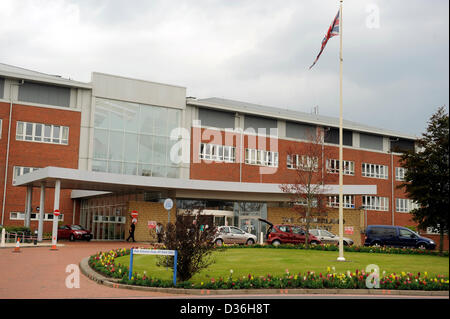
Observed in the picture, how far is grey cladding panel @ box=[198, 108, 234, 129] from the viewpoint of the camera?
154 feet

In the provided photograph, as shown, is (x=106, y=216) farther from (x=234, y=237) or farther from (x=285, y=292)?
(x=285, y=292)

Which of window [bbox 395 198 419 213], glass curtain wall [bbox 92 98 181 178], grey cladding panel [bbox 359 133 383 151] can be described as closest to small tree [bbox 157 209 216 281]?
glass curtain wall [bbox 92 98 181 178]

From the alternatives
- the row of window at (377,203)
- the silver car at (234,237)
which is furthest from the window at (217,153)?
the silver car at (234,237)

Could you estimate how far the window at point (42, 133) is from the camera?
3994 cm

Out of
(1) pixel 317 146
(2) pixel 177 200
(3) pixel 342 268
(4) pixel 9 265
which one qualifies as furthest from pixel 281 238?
(4) pixel 9 265

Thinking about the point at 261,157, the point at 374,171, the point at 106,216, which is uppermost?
the point at 261,157

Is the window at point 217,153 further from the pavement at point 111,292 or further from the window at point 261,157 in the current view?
the pavement at point 111,292

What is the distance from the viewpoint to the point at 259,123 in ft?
164

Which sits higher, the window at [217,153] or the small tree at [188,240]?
the window at [217,153]

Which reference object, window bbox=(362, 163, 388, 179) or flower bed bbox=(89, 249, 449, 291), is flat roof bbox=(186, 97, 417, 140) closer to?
window bbox=(362, 163, 388, 179)

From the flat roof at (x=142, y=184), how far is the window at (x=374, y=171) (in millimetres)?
19155

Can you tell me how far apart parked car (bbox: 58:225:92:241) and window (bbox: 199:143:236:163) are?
1338 centimetres

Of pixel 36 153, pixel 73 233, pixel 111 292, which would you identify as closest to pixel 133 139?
pixel 36 153

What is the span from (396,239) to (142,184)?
1719 cm
